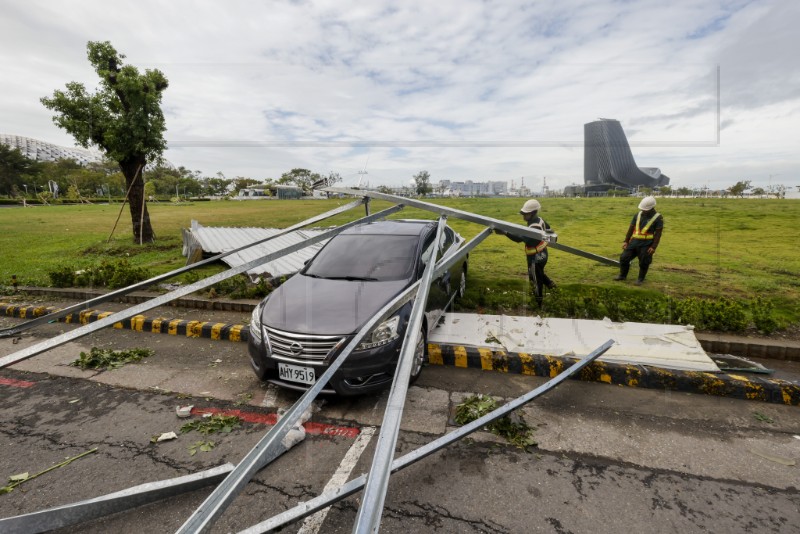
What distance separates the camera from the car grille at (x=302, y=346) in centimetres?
326

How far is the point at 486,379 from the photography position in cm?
389

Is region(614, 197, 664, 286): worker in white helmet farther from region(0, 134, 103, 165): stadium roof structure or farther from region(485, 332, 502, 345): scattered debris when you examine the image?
region(0, 134, 103, 165): stadium roof structure

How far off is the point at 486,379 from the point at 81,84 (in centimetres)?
1259

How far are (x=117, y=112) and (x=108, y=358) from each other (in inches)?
359

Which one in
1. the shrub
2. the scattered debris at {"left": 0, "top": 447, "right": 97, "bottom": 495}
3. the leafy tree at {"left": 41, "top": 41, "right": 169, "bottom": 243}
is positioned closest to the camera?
the scattered debris at {"left": 0, "top": 447, "right": 97, "bottom": 495}

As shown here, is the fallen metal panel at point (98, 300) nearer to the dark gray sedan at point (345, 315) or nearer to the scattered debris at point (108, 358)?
the dark gray sedan at point (345, 315)

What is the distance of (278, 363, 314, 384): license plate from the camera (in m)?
3.27

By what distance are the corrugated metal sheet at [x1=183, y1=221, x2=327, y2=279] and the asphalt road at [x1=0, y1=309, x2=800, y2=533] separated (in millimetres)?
3317

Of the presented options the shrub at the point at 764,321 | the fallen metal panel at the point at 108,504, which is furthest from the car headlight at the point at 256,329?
the shrub at the point at 764,321

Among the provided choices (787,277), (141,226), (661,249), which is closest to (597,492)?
(787,277)

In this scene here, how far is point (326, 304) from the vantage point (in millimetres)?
3711

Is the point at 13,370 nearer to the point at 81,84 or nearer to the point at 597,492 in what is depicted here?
the point at 597,492

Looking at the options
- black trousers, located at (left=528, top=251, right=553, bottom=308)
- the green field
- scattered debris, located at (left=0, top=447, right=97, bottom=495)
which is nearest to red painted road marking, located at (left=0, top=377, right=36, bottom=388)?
scattered debris, located at (left=0, top=447, right=97, bottom=495)

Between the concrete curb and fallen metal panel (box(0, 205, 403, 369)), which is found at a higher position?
fallen metal panel (box(0, 205, 403, 369))
